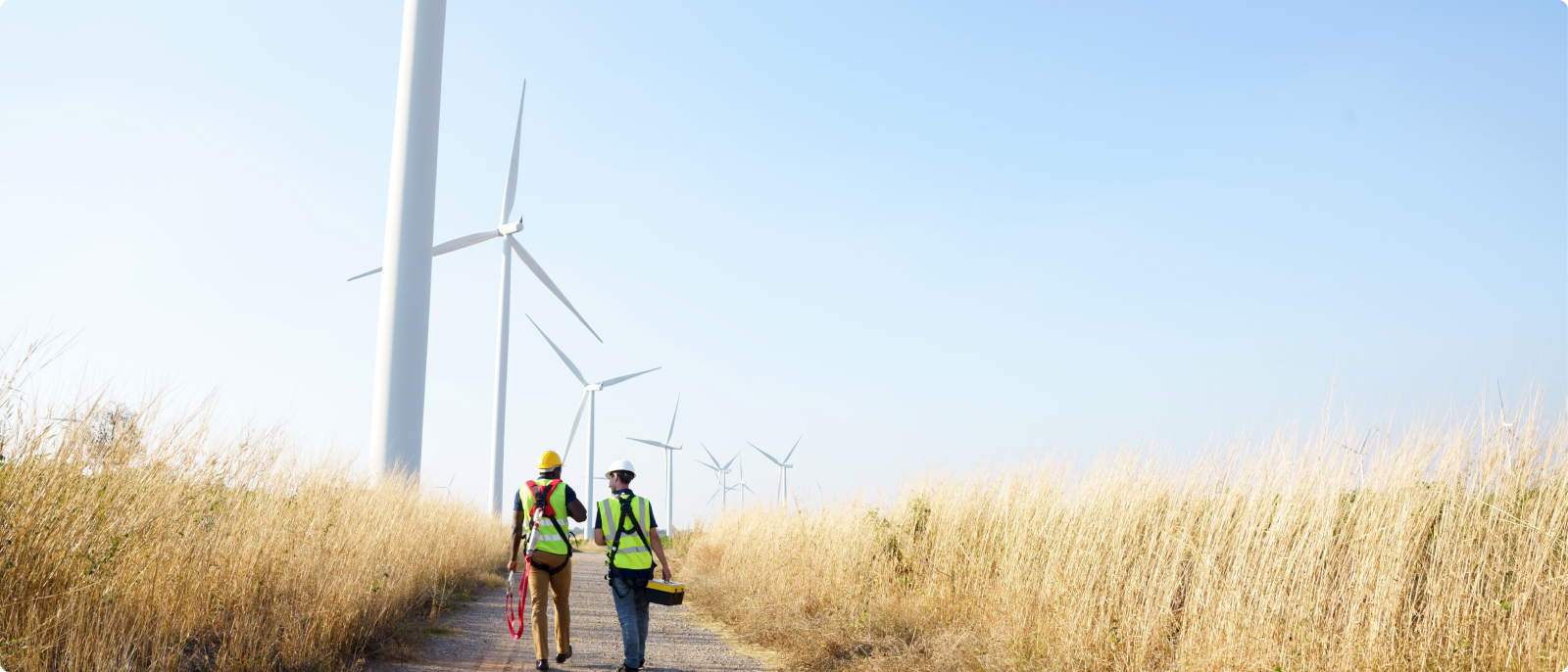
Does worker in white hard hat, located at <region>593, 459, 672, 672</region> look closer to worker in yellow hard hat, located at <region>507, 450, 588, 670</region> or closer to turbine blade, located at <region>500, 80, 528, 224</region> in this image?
worker in yellow hard hat, located at <region>507, 450, 588, 670</region>

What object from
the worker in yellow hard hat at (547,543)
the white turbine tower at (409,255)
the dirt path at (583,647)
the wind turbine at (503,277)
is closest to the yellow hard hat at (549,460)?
the worker in yellow hard hat at (547,543)

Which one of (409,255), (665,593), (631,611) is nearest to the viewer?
(665,593)

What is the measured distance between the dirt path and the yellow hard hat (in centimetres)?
208

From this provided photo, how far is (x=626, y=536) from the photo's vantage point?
8.54 meters

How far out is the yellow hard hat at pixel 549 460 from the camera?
9.02 meters

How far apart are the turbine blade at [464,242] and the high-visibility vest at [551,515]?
25.0m

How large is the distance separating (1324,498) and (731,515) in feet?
65.0

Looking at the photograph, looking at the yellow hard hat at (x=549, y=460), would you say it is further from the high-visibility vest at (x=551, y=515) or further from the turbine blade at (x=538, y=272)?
the turbine blade at (x=538, y=272)

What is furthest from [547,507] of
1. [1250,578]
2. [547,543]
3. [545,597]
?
[1250,578]

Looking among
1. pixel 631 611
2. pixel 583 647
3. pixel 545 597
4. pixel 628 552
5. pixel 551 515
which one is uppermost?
pixel 551 515

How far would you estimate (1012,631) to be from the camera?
8250 mm

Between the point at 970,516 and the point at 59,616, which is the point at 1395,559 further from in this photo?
the point at 59,616

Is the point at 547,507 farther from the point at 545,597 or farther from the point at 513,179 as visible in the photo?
the point at 513,179

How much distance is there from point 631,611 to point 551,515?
4.25 ft
